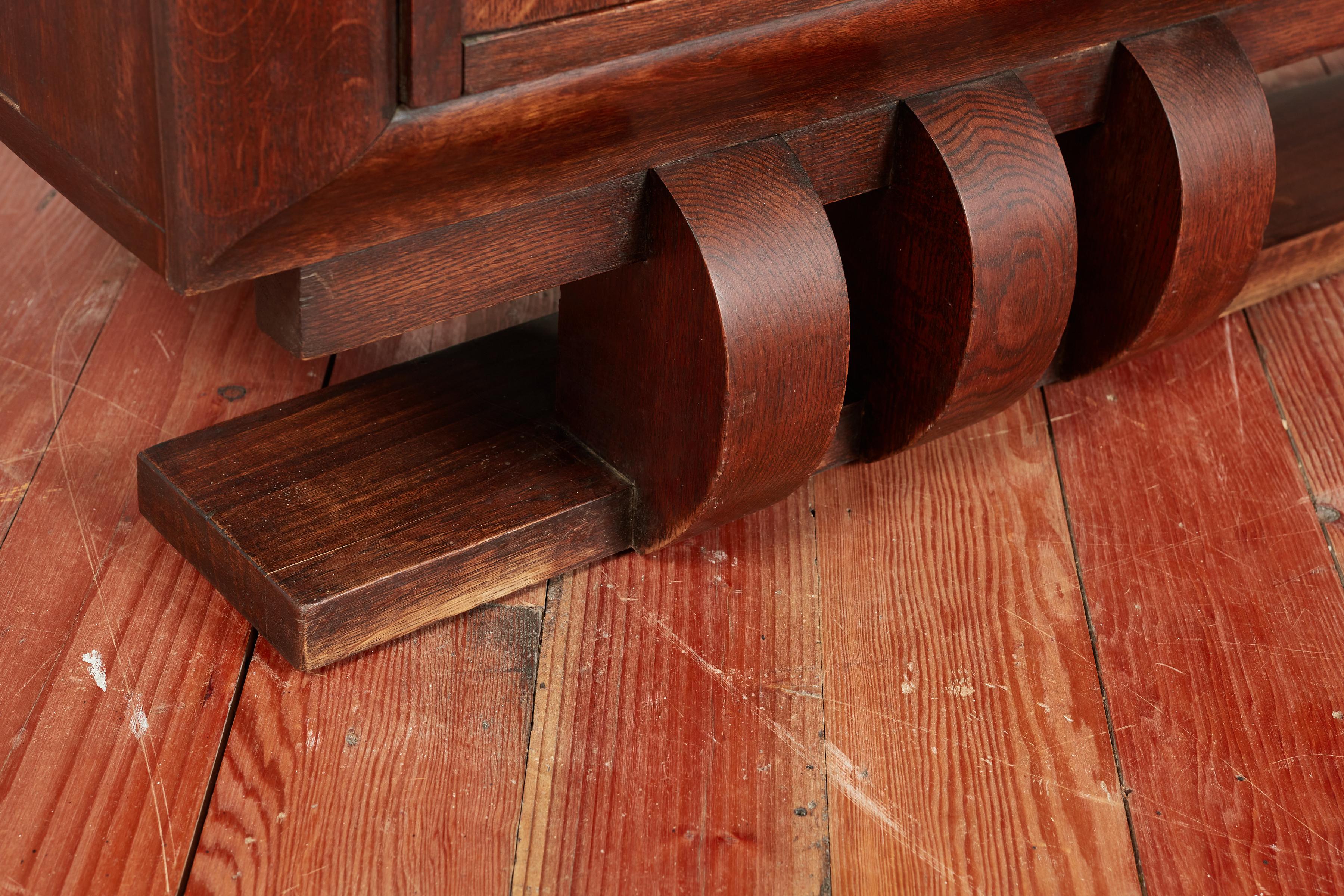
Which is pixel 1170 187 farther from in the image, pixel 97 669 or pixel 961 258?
pixel 97 669

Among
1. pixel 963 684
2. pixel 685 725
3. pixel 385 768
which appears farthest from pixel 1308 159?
pixel 385 768

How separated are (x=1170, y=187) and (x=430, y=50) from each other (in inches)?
22.3

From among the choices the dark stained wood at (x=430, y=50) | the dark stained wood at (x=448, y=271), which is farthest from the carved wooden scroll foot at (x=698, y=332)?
the dark stained wood at (x=430, y=50)

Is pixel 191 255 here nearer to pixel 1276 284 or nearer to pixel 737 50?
pixel 737 50

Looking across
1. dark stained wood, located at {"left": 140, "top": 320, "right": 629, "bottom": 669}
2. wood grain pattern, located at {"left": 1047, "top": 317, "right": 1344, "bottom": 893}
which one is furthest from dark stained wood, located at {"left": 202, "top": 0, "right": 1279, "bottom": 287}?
wood grain pattern, located at {"left": 1047, "top": 317, "right": 1344, "bottom": 893}

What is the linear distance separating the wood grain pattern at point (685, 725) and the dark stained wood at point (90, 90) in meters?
0.36

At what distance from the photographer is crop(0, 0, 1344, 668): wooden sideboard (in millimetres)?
696

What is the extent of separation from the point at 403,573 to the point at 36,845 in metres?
0.24

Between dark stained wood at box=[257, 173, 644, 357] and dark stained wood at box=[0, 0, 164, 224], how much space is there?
87 millimetres

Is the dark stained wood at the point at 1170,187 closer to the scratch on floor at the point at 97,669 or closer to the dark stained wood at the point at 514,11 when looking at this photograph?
the dark stained wood at the point at 514,11

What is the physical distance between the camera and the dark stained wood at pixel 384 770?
30.1 inches

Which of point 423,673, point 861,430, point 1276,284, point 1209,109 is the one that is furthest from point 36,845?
point 1276,284

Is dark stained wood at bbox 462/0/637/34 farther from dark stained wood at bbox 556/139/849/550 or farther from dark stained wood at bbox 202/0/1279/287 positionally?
dark stained wood at bbox 556/139/849/550

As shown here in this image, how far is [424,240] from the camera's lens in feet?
2.58
